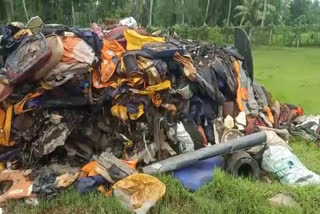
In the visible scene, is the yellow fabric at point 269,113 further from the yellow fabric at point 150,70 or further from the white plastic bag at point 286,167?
the yellow fabric at point 150,70

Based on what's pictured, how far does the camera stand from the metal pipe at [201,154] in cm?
367

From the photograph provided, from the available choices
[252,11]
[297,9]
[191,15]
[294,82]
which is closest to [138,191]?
[294,82]

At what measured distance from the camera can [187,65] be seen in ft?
14.4

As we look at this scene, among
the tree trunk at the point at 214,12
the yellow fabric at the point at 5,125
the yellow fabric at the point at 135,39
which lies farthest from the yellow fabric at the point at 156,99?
the tree trunk at the point at 214,12

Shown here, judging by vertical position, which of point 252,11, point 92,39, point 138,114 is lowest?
point 252,11

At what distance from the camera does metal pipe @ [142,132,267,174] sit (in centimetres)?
367

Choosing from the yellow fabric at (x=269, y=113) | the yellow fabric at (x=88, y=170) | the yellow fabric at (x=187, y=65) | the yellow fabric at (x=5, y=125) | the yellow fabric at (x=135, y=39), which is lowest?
the yellow fabric at (x=88, y=170)

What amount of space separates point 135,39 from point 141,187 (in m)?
2.08

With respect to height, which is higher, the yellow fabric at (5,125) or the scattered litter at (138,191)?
the yellow fabric at (5,125)

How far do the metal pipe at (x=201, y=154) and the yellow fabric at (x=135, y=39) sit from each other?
58.5 inches

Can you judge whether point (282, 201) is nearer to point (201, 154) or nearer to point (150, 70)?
point (201, 154)

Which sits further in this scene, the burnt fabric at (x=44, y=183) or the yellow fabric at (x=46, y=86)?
the yellow fabric at (x=46, y=86)

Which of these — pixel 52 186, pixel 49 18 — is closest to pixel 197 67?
pixel 52 186

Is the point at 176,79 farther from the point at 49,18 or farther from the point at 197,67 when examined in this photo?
the point at 49,18
